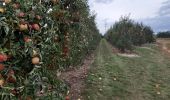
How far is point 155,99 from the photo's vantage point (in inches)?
442

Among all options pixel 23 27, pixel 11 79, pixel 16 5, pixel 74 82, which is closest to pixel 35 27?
pixel 23 27

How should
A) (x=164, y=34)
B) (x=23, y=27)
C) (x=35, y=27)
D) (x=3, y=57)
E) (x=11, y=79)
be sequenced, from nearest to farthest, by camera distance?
(x=3, y=57) < (x=11, y=79) < (x=23, y=27) < (x=35, y=27) < (x=164, y=34)

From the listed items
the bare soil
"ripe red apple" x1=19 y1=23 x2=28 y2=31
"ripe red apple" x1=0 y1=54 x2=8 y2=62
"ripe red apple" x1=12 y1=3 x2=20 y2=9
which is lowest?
the bare soil

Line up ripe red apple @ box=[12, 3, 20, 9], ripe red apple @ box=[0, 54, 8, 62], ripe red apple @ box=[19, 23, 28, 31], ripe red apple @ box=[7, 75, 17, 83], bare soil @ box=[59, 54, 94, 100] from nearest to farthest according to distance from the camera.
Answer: ripe red apple @ box=[0, 54, 8, 62] → ripe red apple @ box=[7, 75, 17, 83] → ripe red apple @ box=[19, 23, 28, 31] → ripe red apple @ box=[12, 3, 20, 9] → bare soil @ box=[59, 54, 94, 100]

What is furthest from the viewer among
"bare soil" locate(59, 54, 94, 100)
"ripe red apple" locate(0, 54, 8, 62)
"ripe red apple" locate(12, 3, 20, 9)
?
"bare soil" locate(59, 54, 94, 100)

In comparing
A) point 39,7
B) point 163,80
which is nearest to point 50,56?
point 39,7

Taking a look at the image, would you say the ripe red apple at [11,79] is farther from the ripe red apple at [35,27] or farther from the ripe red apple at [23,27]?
the ripe red apple at [35,27]

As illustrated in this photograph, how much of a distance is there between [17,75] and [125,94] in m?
8.19

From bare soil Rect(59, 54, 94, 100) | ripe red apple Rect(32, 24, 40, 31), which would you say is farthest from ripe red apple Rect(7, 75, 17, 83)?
bare soil Rect(59, 54, 94, 100)

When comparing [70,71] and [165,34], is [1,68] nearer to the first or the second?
[70,71]

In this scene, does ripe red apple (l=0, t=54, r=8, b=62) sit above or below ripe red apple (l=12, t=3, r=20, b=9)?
below

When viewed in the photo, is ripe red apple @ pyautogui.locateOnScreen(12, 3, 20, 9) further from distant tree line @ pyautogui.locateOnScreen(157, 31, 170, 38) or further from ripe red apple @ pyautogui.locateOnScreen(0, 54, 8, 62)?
distant tree line @ pyautogui.locateOnScreen(157, 31, 170, 38)

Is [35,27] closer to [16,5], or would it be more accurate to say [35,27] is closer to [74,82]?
[16,5]

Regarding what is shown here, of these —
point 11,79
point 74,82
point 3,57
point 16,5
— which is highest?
point 16,5
